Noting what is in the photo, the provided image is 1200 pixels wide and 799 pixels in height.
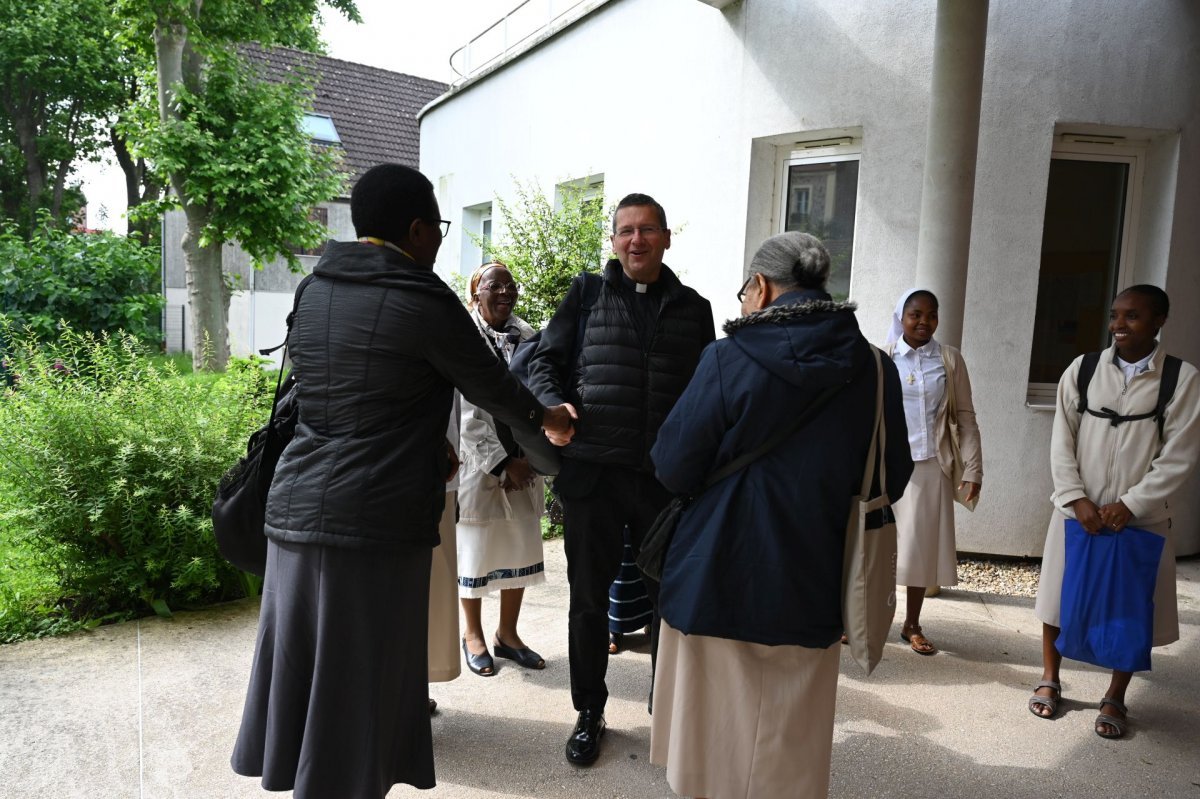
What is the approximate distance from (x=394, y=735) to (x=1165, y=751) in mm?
3350

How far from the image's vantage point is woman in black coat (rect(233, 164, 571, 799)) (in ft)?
8.04

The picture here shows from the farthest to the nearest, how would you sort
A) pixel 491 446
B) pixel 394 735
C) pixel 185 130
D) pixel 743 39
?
pixel 185 130, pixel 743 39, pixel 491 446, pixel 394 735

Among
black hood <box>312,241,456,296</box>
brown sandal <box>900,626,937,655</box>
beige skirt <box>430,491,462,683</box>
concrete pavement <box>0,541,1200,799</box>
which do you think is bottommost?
concrete pavement <box>0,541,1200,799</box>

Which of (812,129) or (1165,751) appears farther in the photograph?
(812,129)

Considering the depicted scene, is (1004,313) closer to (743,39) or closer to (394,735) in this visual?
(743,39)

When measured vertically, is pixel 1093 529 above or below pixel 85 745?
above

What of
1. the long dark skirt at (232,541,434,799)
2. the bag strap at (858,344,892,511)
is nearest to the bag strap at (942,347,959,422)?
the bag strap at (858,344,892,511)

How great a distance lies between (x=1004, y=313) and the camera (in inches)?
249

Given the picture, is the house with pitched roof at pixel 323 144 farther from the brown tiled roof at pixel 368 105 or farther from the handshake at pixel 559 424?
the handshake at pixel 559 424

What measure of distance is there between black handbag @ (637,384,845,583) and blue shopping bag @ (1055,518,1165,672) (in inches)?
85.3

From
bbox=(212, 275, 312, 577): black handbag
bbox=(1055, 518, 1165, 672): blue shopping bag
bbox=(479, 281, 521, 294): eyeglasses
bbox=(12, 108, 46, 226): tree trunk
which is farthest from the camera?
bbox=(12, 108, 46, 226): tree trunk

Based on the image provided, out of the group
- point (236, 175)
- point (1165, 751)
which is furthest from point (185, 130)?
point (1165, 751)

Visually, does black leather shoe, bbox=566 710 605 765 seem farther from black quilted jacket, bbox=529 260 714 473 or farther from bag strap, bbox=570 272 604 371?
bag strap, bbox=570 272 604 371

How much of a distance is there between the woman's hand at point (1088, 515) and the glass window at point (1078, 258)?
3.11 m
